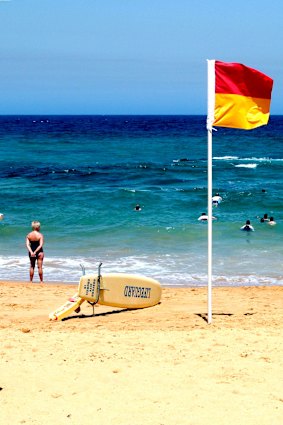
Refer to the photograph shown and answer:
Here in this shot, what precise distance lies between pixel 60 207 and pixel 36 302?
16.6 meters

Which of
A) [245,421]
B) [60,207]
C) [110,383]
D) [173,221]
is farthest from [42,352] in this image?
[60,207]

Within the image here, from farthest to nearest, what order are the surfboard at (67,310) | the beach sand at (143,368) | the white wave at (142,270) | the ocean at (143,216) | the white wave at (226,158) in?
the white wave at (226,158), the ocean at (143,216), the white wave at (142,270), the surfboard at (67,310), the beach sand at (143,368)

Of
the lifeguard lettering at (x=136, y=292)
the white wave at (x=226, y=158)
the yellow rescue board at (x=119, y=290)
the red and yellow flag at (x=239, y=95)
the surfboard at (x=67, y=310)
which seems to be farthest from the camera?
the white wave at (x=226, y=158)

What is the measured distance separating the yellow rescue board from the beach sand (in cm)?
19

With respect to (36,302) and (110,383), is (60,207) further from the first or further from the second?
(110,383)

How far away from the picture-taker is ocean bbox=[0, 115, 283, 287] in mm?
17719

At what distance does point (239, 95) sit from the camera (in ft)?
31.9

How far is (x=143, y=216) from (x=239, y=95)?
56.6 feet

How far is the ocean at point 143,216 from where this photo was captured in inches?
698

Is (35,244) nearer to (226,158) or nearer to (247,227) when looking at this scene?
(247,227)

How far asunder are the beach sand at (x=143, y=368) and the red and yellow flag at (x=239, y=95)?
10.0 ft

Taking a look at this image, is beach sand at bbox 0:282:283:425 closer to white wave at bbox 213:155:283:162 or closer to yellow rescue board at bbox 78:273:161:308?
yellow rescue board at bbox 78:273:161:308

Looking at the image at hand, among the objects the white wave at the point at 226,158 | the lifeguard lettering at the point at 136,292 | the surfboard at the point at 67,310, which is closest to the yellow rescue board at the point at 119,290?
the lifeguard lettering at the point at 136,292

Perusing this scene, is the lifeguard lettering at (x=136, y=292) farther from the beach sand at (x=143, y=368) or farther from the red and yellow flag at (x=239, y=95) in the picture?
the red and yellow flag at (x=239, y=95)
